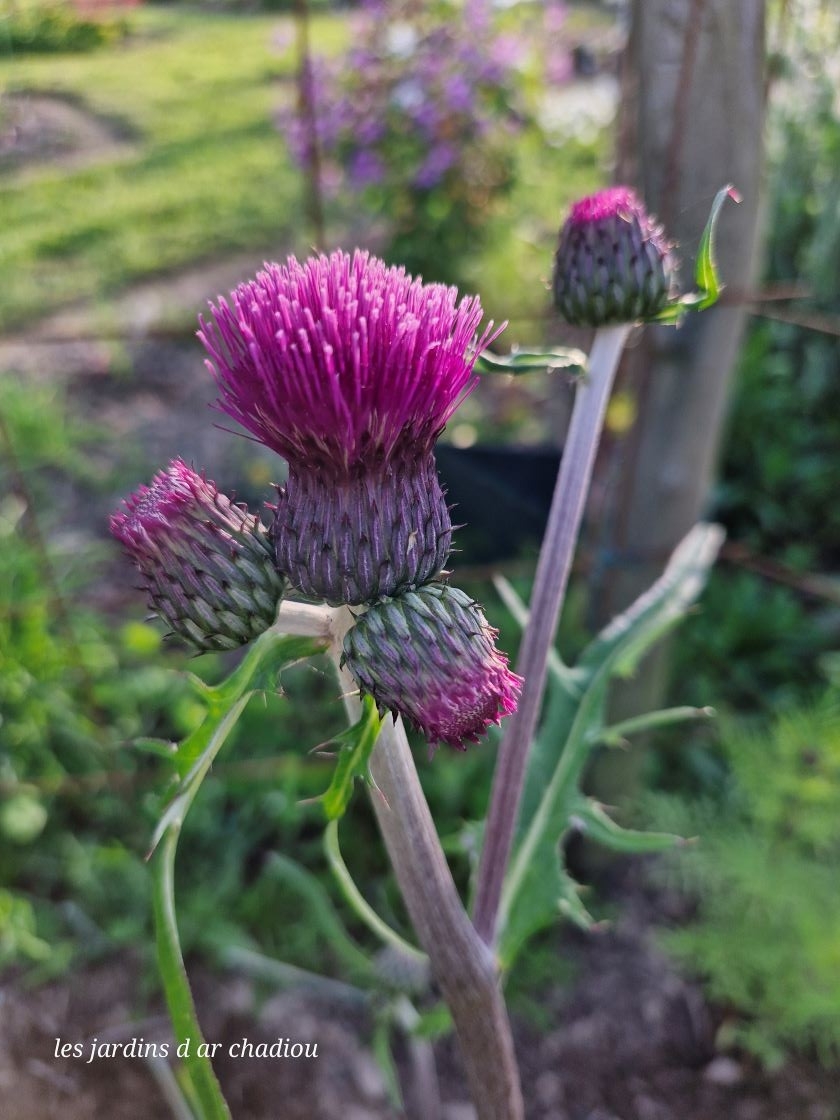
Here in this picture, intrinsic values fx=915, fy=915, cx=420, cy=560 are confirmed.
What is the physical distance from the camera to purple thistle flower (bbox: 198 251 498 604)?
0.84 meters

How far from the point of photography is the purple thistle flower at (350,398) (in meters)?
0.84

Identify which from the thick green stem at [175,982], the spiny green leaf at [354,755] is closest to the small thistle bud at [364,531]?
the spiny green leaf at [354,755]

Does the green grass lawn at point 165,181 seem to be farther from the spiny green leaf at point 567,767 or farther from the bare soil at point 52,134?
the spiny green leaf at point 567,767

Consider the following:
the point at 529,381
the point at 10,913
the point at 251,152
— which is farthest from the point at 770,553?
the point at 251,152

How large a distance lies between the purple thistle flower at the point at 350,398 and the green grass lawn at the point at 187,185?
356 centimetres

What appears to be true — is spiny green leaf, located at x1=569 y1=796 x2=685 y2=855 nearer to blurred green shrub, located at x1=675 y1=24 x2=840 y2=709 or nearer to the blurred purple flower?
blurred green shrub, located at x1=675 y1=24 x2=840 y2=709

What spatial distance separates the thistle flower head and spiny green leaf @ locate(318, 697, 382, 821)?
0.84 ft

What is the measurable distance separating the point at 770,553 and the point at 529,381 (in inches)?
71.5

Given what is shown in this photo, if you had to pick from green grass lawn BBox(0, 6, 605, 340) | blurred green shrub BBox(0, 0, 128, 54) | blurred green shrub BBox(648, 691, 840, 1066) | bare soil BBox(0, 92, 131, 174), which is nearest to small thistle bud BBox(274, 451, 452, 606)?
blurred green shrub BBox(648, 691, 840, 1066)

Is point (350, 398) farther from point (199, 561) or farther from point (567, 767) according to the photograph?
point (567, 767)

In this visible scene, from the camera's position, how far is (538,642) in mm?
1185

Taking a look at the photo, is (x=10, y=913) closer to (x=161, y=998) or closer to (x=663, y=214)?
(x=161, y=998)

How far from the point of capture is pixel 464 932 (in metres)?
1.10

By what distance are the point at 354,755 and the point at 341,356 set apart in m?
0.38
